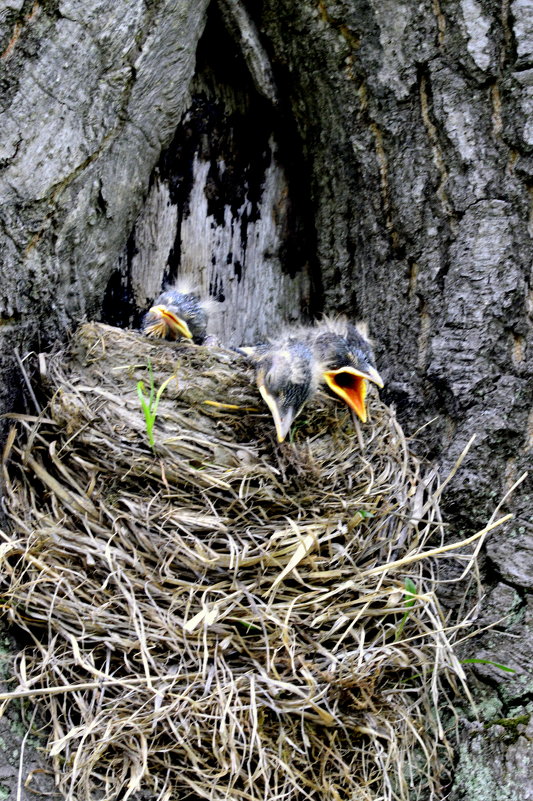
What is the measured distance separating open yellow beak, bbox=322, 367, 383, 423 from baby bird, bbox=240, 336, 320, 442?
0.05 m

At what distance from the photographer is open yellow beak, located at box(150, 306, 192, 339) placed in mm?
2549

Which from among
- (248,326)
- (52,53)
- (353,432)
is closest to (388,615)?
(353,432)

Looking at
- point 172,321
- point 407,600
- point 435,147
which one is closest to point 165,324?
point 172,321

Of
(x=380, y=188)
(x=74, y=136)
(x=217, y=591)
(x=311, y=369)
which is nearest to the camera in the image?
(x=217, y=591)

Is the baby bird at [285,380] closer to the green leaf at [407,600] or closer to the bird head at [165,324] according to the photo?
the bird head at [165,324]

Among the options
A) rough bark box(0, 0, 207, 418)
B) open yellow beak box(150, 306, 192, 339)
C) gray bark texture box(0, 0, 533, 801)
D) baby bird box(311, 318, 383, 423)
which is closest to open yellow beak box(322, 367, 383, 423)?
baby bird box(311, 318, 383, 423)

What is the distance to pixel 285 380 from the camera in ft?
7.36

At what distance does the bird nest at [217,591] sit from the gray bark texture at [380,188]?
127 mm

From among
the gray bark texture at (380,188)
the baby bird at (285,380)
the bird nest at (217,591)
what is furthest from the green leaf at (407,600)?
the baby bird at (285,380)

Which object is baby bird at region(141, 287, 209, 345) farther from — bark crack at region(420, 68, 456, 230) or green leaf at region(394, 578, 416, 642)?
green leaf at region(394, 578, 416, 642)

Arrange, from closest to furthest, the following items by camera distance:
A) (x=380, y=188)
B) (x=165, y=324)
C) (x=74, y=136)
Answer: (x=74, y=136) → (x=380, y=188) → (x=165, y=324)

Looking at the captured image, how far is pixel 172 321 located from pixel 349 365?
0.53m

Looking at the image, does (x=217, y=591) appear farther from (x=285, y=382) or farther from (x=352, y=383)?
(x=352, y=383)

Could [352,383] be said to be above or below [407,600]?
above
